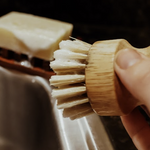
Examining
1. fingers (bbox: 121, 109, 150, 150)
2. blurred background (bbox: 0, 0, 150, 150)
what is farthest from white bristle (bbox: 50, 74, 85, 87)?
blurred background (bbox: 0, 0, 150, 150)

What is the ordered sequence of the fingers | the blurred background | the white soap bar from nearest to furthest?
the fingers
the white soap bar
the blurred background

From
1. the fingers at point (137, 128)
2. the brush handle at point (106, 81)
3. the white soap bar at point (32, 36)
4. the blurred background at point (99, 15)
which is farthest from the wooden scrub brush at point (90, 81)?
the blurred background at point (99, 15)

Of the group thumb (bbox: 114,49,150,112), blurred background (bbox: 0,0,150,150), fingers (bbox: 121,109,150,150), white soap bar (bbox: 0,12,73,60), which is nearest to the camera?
thumb (bbox: 114,49,150,112)

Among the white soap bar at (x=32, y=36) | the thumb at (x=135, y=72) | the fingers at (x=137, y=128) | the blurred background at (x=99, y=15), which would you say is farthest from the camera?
the blurred background at (x=99, y=15)

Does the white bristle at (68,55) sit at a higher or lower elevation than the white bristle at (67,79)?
A: higher

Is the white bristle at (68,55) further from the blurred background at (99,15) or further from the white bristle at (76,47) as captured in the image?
the blurred background at (99,15)

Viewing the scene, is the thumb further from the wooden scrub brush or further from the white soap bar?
the white soap bar

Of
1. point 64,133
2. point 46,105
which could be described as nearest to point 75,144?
point 64,133

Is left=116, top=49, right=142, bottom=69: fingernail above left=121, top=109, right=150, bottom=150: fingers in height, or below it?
above
